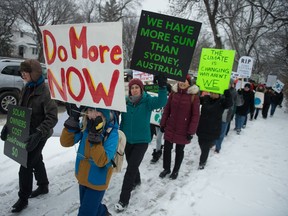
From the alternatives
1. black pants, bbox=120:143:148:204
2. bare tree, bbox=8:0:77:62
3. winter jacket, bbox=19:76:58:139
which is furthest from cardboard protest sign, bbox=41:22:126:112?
bare tree, bbox=8:0:77:62

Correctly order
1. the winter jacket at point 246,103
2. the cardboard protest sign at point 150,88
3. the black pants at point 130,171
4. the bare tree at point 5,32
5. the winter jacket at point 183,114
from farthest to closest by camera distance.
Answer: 1. the bare tree at point 5,32
2. the winter jacket at point 246,103
3. the cardboard protest sign at point 150,88
4. the winter jacket at point 183,114
5. the black pants at point 130,171

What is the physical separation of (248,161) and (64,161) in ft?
13.8

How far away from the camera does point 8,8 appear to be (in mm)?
31141

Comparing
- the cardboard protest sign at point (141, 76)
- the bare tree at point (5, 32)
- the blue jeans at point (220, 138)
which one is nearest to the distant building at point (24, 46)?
the bare tree at point (5, 32)

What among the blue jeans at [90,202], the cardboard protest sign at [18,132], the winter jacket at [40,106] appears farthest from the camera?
the winter jacket at [40,106]

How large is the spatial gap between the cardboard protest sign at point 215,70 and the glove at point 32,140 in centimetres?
376

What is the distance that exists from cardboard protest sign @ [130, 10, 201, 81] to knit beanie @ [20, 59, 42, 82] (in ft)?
3.89

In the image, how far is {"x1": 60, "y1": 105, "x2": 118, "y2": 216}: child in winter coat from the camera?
268cm

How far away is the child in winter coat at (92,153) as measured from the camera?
268 centimetres

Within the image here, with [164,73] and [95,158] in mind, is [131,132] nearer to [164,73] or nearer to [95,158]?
[164,73]

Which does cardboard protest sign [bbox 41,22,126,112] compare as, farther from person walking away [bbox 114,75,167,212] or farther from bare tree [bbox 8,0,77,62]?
bare tree [bbox 8,0,77,62]

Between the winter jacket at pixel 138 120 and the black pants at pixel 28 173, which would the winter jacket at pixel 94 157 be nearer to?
the black pants at pixel 28 173

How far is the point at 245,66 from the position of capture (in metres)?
12.1

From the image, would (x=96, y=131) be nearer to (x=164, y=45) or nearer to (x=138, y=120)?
(x=138, y=120)
